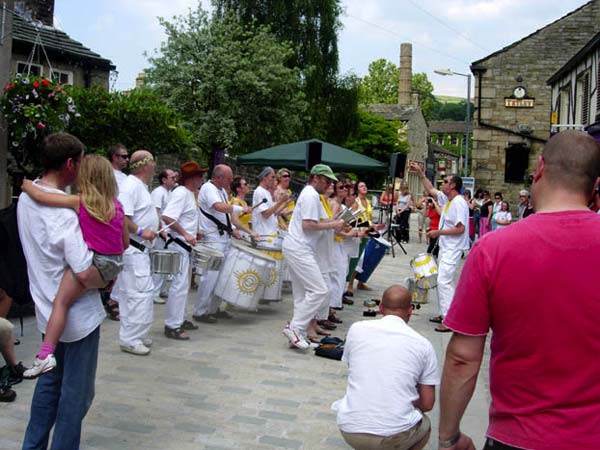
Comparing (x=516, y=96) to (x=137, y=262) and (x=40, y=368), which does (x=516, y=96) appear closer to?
(x=137, y=262)

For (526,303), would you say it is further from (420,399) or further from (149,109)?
(149,109)

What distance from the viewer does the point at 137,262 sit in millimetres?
7051

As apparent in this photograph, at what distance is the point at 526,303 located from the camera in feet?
7.79

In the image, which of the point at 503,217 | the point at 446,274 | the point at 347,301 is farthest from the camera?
the point at 503,217

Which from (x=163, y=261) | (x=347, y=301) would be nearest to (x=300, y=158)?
(x=347, y=301)

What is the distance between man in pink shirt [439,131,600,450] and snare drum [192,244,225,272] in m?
5.63

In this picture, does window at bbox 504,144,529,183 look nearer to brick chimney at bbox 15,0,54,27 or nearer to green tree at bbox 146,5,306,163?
green tree at bbox 146,5,306,163

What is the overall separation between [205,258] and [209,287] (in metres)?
1.12

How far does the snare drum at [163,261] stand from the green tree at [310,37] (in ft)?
93.0

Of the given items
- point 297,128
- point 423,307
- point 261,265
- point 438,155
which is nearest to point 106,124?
point 261,265

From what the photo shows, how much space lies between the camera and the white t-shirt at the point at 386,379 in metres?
3.70

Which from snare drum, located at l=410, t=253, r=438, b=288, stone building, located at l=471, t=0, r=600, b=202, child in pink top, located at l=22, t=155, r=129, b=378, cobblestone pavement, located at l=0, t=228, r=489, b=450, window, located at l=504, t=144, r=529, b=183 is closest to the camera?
child in pink top, located at l=22, t=155, r=129, b=378

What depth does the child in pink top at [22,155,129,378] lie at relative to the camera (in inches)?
150

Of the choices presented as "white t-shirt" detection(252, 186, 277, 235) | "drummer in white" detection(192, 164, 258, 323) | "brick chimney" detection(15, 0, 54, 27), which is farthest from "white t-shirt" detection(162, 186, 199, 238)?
"brick chimney" detection(15, 0, 54, 27)
